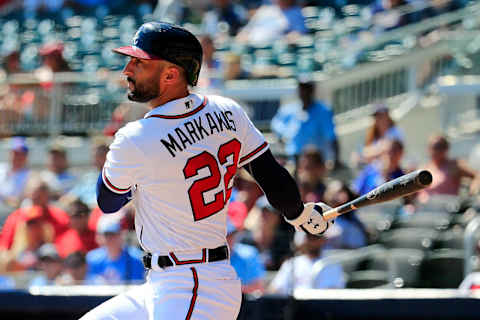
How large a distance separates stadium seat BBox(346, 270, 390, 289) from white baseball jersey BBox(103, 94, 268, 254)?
2805 millimetres

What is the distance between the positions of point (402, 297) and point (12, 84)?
23.0 feet

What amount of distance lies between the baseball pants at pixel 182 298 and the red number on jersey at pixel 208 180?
0.73ft

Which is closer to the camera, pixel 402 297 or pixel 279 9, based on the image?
pixel 402 297

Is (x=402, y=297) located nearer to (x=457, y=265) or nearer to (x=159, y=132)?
(x=457, y=265)

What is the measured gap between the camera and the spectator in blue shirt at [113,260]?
21.1ft

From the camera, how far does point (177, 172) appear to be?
146 inches

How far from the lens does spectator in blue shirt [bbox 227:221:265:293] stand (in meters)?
6.18

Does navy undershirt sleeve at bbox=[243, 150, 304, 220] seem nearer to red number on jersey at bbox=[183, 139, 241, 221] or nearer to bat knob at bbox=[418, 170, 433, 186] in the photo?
red number on jersey at bbox=[183, 139, 241, 221]

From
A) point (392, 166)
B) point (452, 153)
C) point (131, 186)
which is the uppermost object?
point (131, 186)

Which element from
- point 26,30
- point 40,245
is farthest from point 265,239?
point 26,30

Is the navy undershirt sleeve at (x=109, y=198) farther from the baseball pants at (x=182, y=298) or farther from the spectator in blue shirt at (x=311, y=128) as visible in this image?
the spectator in blue shirt at (x=311, y=128)

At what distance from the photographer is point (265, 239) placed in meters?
6.62

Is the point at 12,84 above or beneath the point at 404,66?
beneath

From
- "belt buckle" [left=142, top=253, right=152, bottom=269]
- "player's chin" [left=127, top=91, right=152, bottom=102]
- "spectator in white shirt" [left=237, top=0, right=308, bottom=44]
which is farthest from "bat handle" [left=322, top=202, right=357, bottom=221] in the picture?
"spectator in white shirt" [left=237, top=0, right=308, bottom=44]
